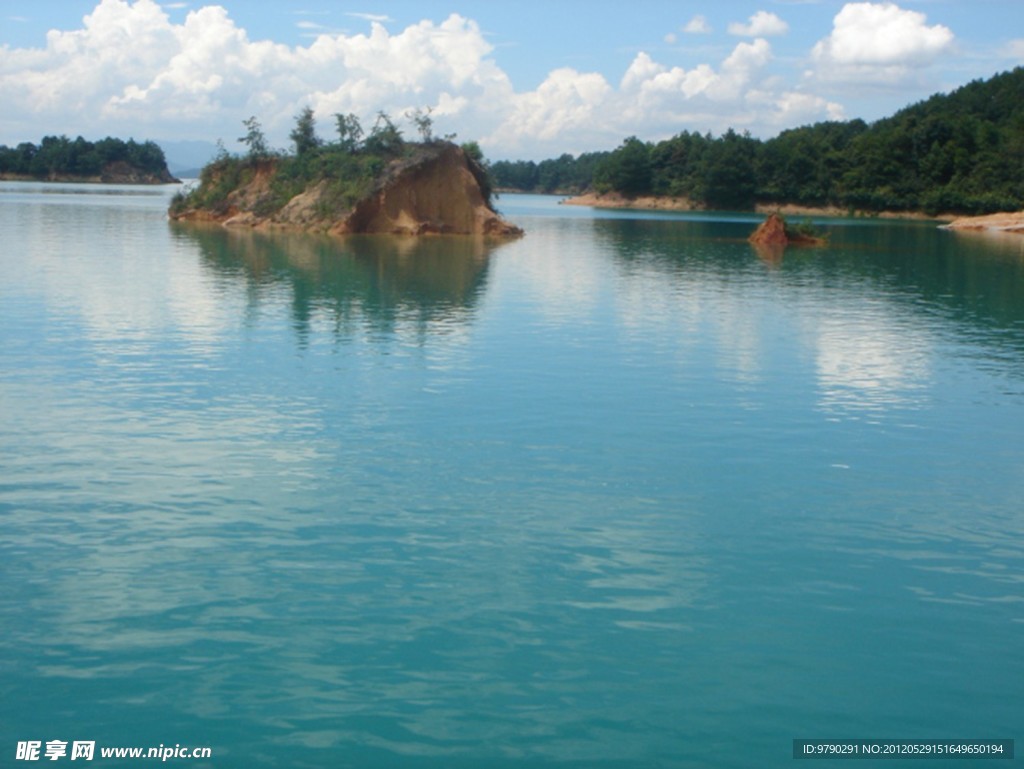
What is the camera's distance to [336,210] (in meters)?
56.8

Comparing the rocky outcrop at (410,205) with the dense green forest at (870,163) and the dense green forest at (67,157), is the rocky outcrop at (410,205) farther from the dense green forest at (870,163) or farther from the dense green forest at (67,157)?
the dense green forest at (67,157)

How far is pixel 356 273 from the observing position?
35625mm

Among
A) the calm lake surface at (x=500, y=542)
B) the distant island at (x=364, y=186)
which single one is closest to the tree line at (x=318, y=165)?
the distant island at (x=364, y=186)

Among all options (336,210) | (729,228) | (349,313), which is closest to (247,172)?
(336,210)

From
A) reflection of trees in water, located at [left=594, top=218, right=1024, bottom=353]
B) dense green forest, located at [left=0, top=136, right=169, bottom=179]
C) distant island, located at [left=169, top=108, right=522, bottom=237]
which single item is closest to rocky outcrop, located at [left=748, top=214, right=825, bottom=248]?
reflection of trees in water, located at [left=594, top=218, right=1024, bottom=353]

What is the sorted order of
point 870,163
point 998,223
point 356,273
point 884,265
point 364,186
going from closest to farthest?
point 356,273
point 884,265
point 364,186
point 998,223
point 870,163

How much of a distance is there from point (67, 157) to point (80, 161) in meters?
2.00

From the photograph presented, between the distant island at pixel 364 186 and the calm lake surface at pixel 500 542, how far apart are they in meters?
33.4

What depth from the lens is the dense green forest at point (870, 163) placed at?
10475cm

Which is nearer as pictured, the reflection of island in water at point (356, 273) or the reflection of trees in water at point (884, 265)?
the reflection of island in water at point (356, 273)

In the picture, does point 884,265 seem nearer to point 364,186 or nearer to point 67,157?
point 364,186

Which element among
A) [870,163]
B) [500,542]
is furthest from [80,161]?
[500,542]

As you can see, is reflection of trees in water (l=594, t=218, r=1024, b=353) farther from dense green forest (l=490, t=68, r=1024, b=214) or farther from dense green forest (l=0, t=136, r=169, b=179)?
dense green forest (l=0, t=136, r=169, b=179)

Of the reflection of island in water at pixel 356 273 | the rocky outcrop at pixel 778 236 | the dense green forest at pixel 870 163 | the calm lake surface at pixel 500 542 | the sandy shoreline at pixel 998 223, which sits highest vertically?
the dense green forest at pixel 870 163
